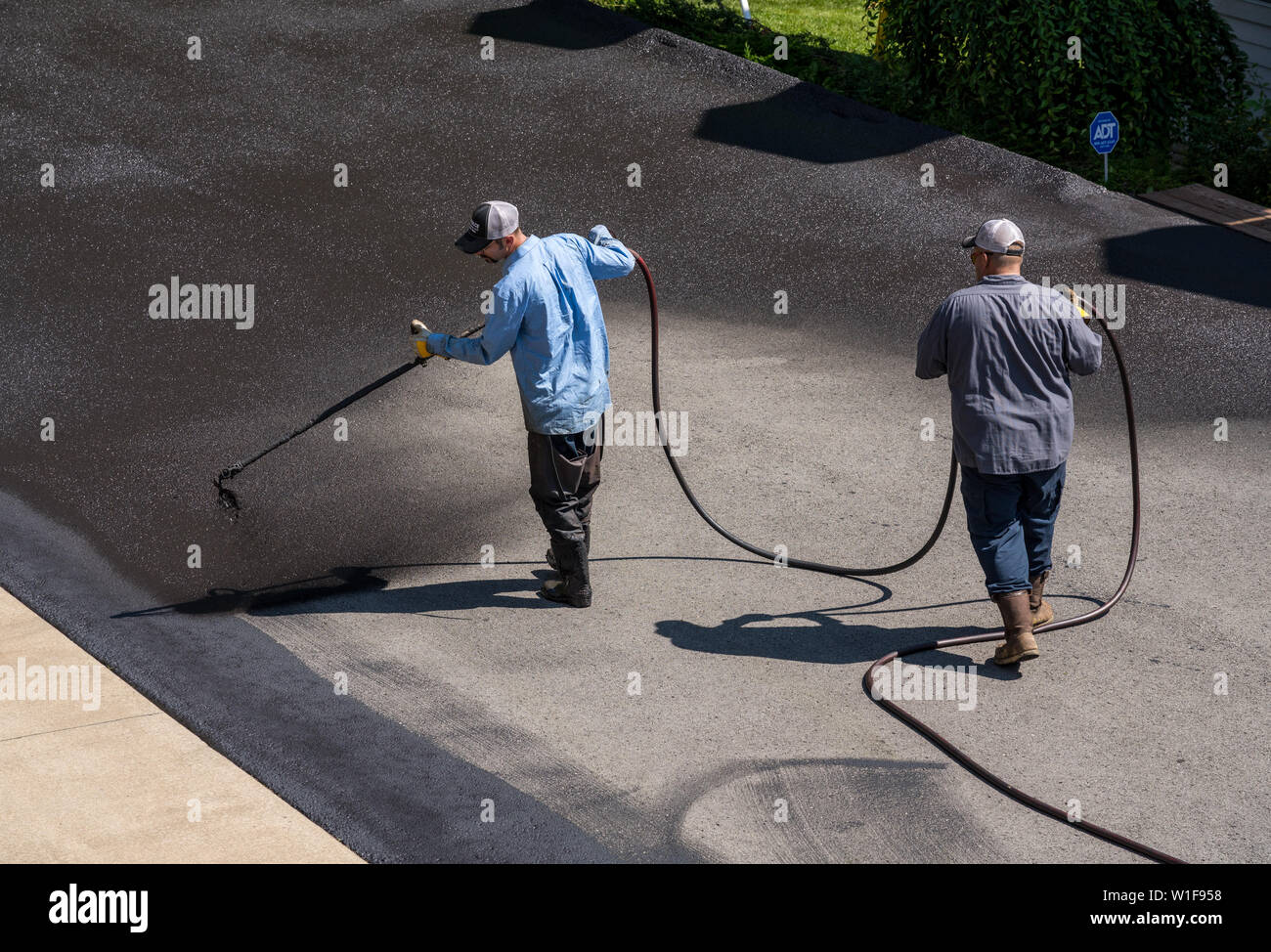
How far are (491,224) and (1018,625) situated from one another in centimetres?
286

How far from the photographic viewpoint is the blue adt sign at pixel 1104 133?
10492 mm

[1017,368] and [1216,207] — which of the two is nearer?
[1017,368]

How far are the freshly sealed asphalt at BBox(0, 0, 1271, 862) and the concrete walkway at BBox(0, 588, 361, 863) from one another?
6.4 inches

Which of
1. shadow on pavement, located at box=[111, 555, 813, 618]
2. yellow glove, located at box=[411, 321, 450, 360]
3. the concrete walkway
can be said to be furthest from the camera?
shadow on pavement, located at box=[111, 555, 813, 618]

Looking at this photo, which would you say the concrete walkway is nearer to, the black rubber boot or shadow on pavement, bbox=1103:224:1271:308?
the black rubber boot

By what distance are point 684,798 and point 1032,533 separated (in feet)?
6.57

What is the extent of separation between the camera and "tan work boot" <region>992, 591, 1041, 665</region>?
5.89 m

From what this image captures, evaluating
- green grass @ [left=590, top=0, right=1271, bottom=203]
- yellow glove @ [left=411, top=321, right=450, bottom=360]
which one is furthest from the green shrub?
yellow glove @ [left=411, top=321, right=450, bottom=360]

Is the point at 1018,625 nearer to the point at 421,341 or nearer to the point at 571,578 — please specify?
the point at 571,578

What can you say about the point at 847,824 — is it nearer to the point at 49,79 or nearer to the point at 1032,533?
the point at 1032,533

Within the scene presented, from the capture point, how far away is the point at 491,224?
613cm

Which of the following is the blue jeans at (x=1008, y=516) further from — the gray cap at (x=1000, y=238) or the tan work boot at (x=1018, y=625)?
the gray cap at (x=1000, y=238)

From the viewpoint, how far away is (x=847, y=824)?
504cm

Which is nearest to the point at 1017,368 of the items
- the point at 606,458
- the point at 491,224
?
the point at 491,224
